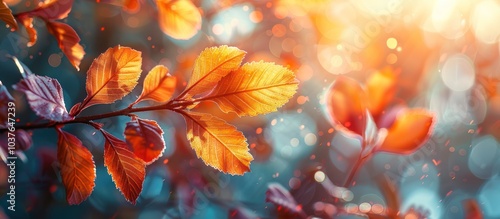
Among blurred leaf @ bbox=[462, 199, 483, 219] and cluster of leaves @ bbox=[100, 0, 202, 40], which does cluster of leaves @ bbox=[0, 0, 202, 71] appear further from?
blurred leaf @ bbox=[462, 199, 483, 219]

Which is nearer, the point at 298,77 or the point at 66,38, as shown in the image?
the point at 66,38

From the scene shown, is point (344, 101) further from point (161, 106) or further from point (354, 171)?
point (161, 106)

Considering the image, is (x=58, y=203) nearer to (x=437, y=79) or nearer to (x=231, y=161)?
(x=231, y=161)

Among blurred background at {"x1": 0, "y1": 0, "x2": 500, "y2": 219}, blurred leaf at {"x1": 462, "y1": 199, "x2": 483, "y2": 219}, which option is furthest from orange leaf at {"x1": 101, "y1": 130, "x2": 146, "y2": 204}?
blurred background at {"x1": 0, "y1": 0, "x2": 500, "y2": 219}

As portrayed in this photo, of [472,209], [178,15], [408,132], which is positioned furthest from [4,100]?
[472,209]

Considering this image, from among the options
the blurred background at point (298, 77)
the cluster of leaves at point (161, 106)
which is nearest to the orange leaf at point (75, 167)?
the cluster of leaves at point (161, 106)

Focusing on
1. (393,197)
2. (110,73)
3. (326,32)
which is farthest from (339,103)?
(326,32)

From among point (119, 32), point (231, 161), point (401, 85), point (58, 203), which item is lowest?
point (58, 203)
